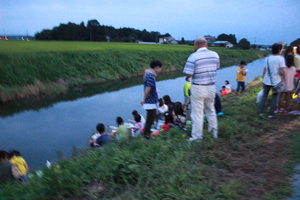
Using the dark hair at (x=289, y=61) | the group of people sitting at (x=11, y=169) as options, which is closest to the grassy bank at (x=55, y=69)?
the group of people sitting at (x=11, y=169)

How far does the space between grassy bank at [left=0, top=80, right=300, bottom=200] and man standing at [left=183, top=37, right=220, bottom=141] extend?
16.8 inches

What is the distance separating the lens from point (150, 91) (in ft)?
16.2

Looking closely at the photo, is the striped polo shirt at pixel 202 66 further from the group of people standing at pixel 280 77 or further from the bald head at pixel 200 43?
the group of people standing at pixel 280 77

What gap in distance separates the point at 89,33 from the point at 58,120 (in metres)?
48.8

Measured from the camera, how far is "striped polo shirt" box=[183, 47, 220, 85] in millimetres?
4102

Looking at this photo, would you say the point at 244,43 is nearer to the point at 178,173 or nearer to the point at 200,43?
the point at 200,43

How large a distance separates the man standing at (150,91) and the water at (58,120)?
1.95 m

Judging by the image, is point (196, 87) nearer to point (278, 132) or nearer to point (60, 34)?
point (278, 132)

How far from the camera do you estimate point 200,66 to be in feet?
13.5

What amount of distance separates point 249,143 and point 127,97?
414 inches

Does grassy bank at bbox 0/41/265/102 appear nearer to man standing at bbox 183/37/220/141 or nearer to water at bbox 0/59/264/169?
water at bbox 0/59/264/169

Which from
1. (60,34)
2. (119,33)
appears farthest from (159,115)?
(119,33)

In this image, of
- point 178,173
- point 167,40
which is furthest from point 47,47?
point 167,40

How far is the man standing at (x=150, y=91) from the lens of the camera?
487cm
